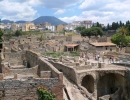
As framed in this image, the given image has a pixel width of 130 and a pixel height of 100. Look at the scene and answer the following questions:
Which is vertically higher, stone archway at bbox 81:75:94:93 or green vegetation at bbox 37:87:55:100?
green vegetation at bbox 37:87:55:100

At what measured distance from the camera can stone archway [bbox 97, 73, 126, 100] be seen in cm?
2951

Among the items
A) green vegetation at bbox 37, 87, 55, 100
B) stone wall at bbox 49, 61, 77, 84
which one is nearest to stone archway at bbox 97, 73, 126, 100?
stone wall at bbox 49, 61, 77, 84

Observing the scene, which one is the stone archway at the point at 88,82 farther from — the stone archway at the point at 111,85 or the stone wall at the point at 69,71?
the stone wall at the point at 69,71

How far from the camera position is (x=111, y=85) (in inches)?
1247

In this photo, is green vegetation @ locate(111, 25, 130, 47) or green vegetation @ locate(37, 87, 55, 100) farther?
green vegetation @ locate(111, 25, 130, 47)

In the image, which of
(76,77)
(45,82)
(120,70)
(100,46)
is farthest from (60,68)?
(100,46)

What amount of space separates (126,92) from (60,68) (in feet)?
30.9

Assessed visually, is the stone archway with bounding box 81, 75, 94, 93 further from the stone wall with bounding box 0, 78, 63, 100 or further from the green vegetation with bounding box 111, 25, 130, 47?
the green vegetation with bounding box 111, 25, 130, 47

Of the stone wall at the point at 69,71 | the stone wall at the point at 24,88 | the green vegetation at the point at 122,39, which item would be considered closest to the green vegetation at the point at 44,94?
the stone wall at the point at 24,88

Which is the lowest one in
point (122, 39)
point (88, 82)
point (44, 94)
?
point (88, 82)

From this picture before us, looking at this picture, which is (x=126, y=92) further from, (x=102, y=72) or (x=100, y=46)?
(x=100, y=46)

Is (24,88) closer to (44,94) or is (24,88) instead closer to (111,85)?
(44,94)

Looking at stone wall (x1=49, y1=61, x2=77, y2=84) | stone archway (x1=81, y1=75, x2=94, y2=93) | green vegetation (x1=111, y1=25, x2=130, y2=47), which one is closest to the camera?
stone wall (x1=49, y1=61, x2=77, y2=84)

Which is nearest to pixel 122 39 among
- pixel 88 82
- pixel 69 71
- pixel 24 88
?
pixel 88 82
